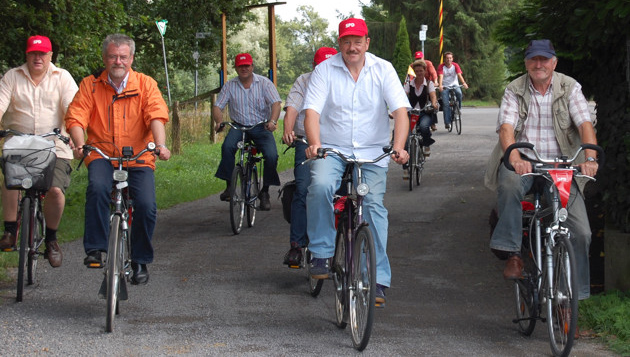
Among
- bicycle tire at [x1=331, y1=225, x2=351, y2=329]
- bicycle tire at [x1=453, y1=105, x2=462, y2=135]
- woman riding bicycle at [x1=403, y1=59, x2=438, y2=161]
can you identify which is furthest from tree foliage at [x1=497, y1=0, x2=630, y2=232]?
bicycle tire at [x1=453, y1=105, x2=462, y2=135]

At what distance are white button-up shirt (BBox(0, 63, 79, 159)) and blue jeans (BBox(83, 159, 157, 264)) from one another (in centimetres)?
133

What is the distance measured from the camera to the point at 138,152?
7.28 meters

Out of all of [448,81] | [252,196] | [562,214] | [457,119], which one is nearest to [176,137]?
[448,81]

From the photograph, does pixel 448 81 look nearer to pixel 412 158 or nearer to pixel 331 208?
pixel 412 158

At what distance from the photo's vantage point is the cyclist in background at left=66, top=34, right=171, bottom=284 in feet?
23.2

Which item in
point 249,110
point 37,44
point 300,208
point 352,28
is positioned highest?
point 352,28

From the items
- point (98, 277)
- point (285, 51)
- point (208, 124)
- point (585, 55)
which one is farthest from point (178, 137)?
Result: point (285, 51)

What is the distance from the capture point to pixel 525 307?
6.59 metres

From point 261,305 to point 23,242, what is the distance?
6.08 ft

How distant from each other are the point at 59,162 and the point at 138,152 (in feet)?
3.94

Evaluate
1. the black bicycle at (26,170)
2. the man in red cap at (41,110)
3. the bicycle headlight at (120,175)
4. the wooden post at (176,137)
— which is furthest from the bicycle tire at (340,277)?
the wooden post at (176,137)

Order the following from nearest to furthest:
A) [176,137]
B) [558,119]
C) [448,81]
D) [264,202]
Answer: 1. [558,119]
2. [264,202]
3. [176,137]
4. [448,81]

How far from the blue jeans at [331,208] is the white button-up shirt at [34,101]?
2610 millimetres

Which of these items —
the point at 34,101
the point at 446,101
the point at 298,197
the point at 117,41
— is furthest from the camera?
the point at 446,101
